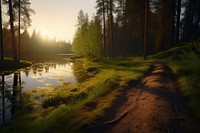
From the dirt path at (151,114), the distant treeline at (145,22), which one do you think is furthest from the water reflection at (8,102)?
the distant treeline at (145,22)

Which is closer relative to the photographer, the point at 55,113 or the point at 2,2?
the point at 55,113

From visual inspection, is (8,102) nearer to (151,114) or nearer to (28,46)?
(151,114)

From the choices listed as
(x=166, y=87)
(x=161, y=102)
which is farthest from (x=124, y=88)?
(x=161, y=102)

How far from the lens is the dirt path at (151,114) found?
482 centimetres

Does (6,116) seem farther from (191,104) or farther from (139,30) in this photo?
(139,30)

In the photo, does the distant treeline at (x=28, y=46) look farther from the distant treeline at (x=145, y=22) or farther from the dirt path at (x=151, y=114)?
the dirt path at (x=151, y=114)

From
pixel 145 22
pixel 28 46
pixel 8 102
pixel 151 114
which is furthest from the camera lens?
pixel 28 46

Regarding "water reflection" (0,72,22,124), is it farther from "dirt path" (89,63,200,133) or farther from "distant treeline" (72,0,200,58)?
"distant treeline" (72,0,200,58)

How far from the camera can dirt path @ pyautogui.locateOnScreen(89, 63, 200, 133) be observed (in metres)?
4.82

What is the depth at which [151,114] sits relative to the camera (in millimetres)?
5547

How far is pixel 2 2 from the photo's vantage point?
25.7 m

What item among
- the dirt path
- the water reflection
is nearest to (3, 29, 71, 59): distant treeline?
the water reflection

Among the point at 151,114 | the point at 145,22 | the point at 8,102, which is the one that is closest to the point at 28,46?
the point at 145,22

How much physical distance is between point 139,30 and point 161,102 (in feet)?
104
